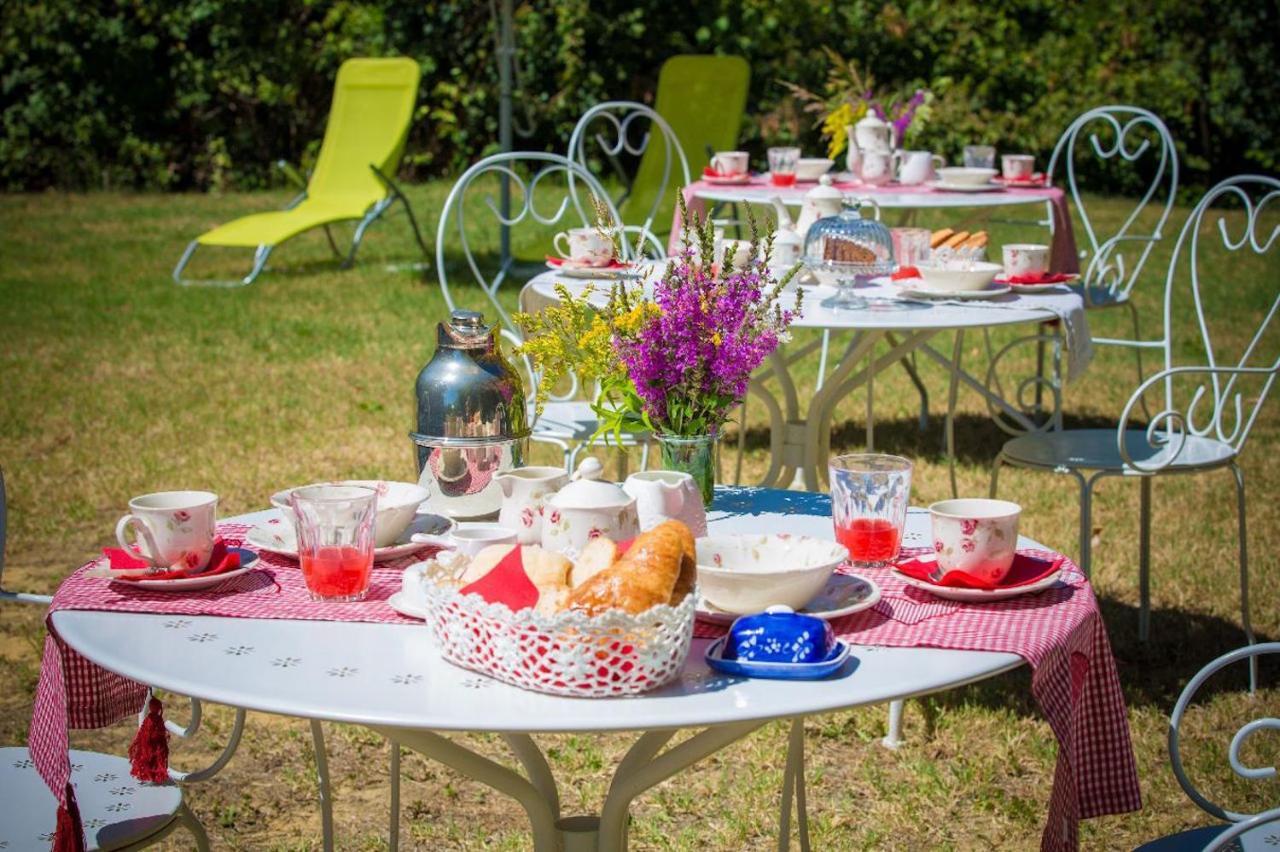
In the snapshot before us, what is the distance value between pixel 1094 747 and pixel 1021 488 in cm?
331

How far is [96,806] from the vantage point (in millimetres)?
1842

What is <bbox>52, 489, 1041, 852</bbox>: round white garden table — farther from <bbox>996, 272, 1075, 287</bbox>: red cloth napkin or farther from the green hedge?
the green hedge

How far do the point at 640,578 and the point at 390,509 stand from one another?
0.46 meters

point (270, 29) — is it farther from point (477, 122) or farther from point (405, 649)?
point (405, 649)

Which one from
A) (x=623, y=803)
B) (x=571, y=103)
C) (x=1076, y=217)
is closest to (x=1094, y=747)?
(x=623, y=803)

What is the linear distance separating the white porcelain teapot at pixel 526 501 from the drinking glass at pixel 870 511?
0.32m

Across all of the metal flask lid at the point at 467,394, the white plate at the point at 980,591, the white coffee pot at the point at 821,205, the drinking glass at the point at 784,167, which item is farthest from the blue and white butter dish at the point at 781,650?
the drinking glass at the point at 784,167

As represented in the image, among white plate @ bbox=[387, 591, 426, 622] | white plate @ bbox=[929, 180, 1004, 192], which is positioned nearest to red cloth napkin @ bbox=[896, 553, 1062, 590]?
white plate @ bbox=[387, 591, 426, 622]

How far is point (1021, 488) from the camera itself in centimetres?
483

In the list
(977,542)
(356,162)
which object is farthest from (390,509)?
(356,162)

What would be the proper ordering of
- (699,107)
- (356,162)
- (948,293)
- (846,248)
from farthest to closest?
(356,162)
(699,107)
(846,248)
(948,293)

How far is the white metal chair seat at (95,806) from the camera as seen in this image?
1.76 m

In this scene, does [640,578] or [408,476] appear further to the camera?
[408,476]

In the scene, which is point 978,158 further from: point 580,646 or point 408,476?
point 580,646
